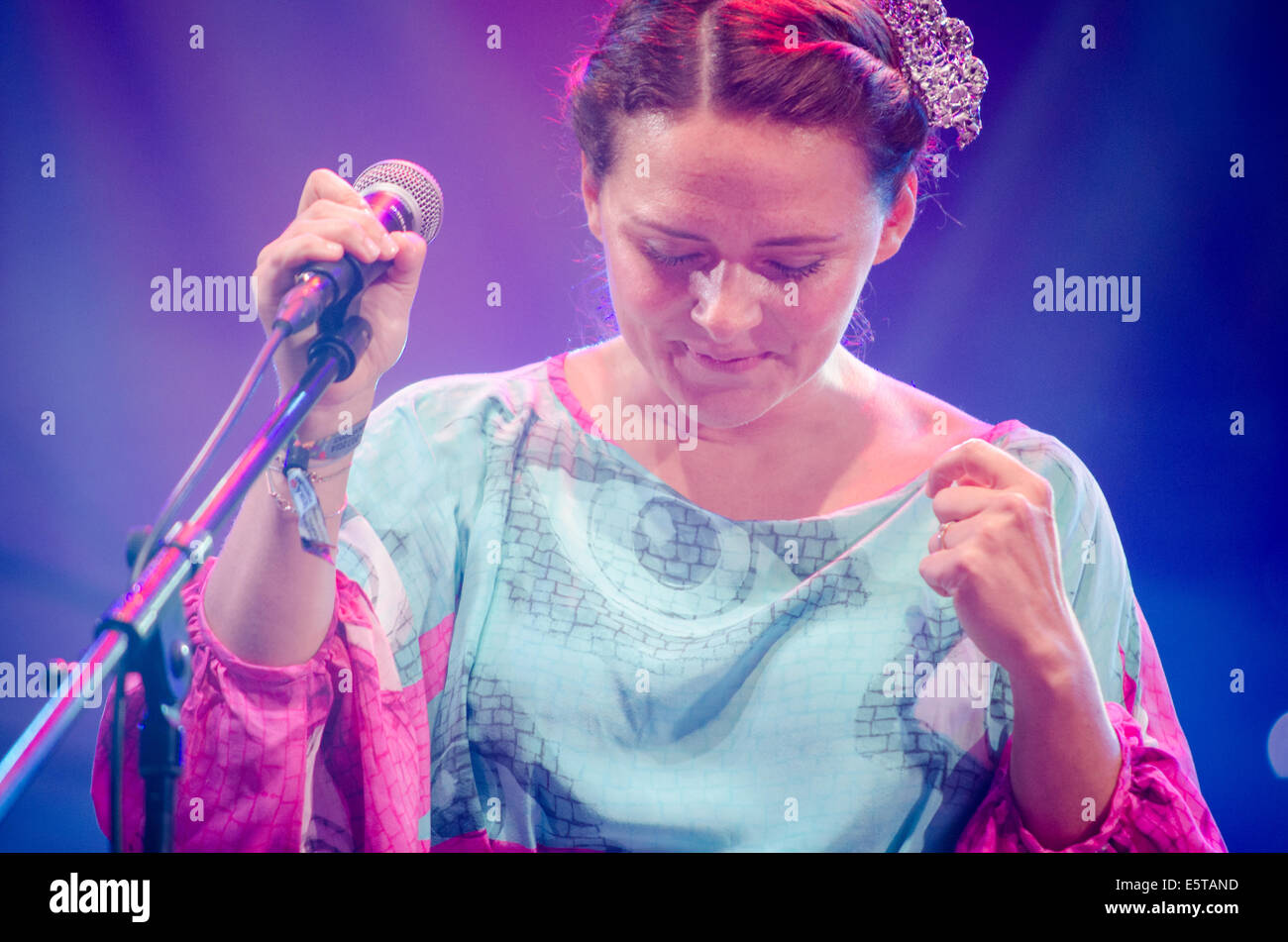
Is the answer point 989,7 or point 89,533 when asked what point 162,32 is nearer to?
point 89,533

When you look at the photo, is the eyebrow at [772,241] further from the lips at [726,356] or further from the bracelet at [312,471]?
the bracelet at [312,471]

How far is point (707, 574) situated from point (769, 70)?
71 centimetres

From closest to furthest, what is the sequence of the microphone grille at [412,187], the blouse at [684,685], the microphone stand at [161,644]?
the microphone stand at [161,644], the microphone grille at [412,187], the blouse at [684,685]

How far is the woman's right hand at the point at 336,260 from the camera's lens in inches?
42.6

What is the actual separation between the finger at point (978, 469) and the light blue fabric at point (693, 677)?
17cm

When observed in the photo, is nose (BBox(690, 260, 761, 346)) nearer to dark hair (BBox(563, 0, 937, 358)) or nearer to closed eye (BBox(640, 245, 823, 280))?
closed eye (BBox(640, 245, 823, 280))

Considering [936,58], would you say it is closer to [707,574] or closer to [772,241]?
[772,241]

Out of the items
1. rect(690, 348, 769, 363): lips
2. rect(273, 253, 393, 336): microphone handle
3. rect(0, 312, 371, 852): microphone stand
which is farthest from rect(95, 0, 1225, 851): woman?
rect(0, 312, 371, 852): microphone stand

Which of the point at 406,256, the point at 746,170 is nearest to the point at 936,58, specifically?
the point at 746,170

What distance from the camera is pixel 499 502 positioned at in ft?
4.94

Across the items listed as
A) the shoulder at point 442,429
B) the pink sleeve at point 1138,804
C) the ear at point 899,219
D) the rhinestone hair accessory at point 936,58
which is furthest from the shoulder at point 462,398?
the pink sleeve at point 1138,804

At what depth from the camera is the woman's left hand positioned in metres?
1.30

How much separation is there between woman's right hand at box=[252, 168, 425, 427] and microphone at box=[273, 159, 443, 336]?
13mm

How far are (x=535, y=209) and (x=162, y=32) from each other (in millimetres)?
667
